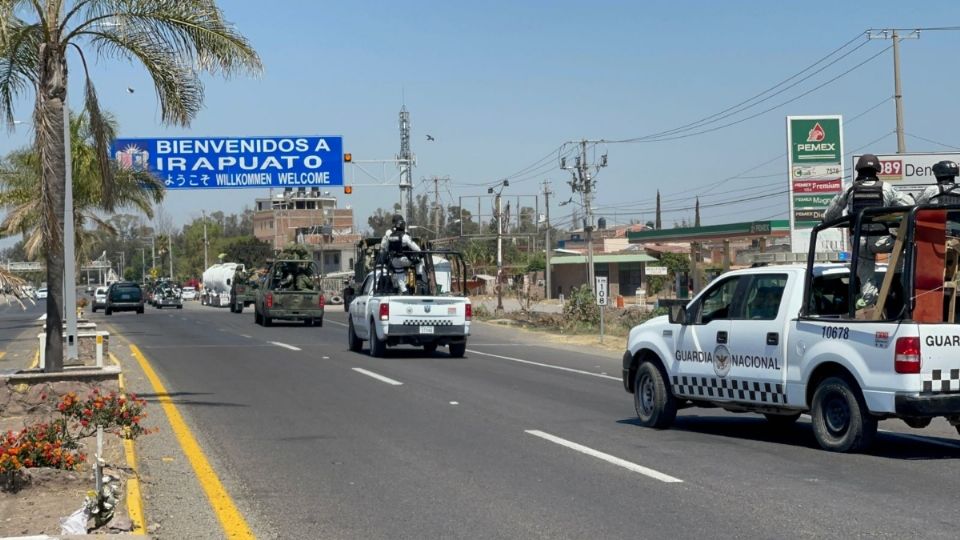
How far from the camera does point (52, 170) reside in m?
13.9

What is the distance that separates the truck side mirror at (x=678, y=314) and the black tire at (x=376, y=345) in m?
12.3

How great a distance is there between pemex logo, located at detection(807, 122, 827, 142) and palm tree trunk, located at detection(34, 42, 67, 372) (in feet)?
87.6

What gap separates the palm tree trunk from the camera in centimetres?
1377

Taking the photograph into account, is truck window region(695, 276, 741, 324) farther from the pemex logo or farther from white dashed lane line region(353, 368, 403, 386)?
the pemex logo

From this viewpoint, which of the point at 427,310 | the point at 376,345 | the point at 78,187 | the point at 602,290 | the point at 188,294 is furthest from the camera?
the point at 188,294

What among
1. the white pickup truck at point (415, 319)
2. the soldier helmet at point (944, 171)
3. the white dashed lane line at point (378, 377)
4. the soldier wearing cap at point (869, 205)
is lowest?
the white dashed lane line at point (378, 377)

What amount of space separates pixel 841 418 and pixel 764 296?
1.49 meters

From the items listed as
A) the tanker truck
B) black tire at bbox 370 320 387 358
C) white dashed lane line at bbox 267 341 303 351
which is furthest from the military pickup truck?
the tanker truck

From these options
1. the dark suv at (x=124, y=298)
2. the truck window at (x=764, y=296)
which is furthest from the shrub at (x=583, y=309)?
the dark suv at (x=124, y=298)

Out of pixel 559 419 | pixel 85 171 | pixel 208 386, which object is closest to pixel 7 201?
pixel 85 171

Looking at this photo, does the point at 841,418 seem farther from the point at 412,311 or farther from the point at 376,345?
the point at 376,345

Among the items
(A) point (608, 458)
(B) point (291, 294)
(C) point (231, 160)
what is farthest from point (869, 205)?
(B) point (291, 294)

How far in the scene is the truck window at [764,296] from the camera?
1088 centimetres

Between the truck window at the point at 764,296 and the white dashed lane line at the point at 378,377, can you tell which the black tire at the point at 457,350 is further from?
the truck window at the point at 764,296
